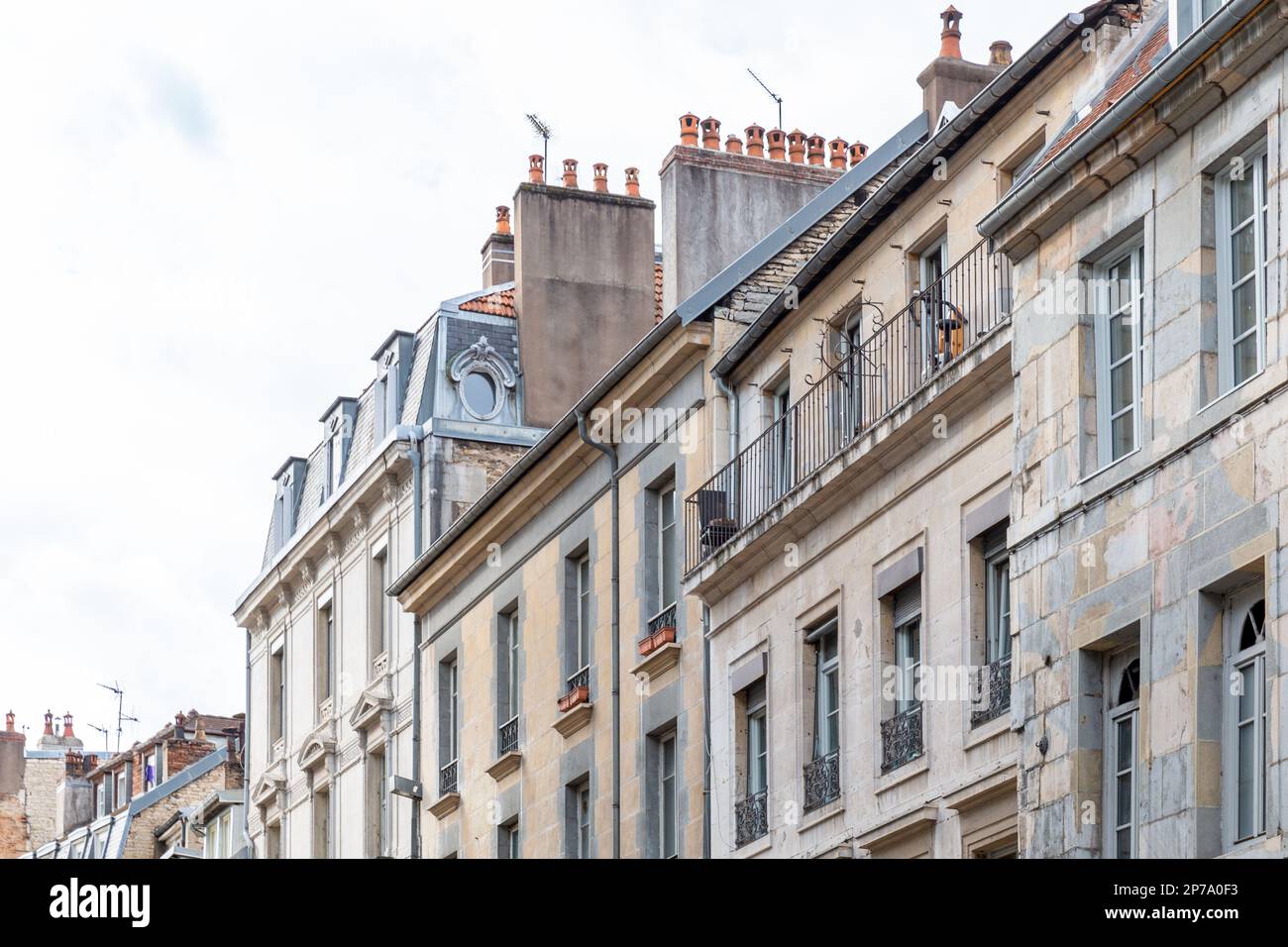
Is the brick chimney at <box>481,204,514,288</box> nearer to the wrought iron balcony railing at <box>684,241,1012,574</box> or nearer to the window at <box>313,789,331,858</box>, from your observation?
the window at <box>313,789,331,858</box>

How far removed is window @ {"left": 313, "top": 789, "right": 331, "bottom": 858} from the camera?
4075cm

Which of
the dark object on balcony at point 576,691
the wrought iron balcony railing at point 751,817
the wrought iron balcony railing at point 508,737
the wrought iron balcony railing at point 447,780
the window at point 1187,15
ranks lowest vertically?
the wrought iron balcony railing at point 751,817

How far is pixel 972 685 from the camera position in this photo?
21.3 meters

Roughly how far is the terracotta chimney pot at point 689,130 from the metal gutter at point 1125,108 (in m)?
13.3

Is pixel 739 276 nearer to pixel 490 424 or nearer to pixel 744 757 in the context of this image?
pixel 744 757

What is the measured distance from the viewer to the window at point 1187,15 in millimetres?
18188

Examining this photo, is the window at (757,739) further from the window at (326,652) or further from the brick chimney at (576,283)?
the window at (326,652)

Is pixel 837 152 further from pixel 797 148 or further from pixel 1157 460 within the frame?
pixel 1157 460

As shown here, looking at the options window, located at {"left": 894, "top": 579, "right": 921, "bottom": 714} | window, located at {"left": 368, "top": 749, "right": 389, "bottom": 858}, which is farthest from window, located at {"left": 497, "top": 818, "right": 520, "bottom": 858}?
window, located at {"left": 894, "top": 579, "right": 921, "bottom": 714}

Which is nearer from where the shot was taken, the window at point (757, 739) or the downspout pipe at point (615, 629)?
the window at point (757, 739)

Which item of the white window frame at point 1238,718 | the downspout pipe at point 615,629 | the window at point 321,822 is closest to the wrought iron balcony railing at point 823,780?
the downspout pipe at point 615,629

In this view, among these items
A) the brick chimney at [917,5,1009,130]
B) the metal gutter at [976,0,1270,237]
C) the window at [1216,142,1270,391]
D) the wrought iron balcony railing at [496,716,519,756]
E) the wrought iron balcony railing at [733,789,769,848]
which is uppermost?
the brick chimney at [917,5,1009,130]

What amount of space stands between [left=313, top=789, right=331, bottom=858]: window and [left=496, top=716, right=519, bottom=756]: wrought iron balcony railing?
808cm
